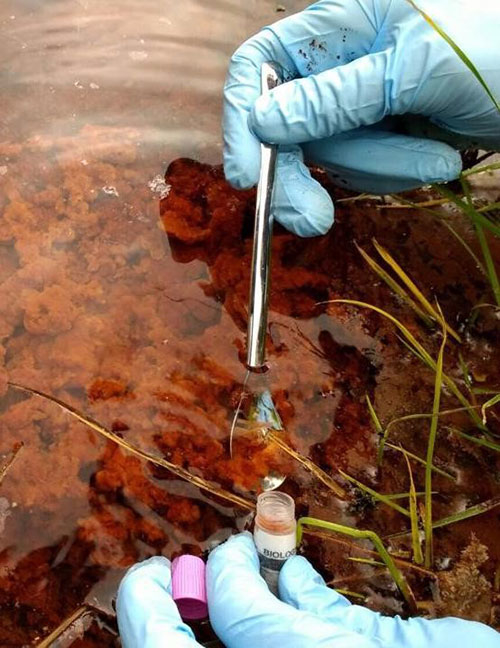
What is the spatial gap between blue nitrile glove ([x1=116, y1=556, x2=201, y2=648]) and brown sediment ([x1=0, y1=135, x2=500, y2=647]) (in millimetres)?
92

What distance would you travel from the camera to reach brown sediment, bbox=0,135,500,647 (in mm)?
1222

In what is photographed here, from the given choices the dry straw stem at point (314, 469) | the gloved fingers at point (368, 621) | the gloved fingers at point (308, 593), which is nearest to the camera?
the gloved fingers at point (368, 621)

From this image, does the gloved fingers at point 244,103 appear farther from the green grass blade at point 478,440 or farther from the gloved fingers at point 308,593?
the gloved fingers at point 308,593

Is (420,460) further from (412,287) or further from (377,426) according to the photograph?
(412,287)

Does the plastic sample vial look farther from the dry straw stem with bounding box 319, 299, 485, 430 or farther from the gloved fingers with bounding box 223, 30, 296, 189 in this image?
the gloved fingers with bounding box 223, 30, 296, 189

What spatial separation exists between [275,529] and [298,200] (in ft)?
2.53

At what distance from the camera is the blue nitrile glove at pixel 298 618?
100cm

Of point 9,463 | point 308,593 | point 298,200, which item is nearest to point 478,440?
point 308,593

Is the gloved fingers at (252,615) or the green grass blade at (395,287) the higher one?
the green grass blade at (395,287)

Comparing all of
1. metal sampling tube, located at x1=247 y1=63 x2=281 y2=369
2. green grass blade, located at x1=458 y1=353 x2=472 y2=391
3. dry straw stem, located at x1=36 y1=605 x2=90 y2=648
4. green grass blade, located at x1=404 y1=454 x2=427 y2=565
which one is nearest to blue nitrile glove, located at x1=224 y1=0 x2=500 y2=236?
metal sampling tube, located at x1=247 y1=63 x2=281 y2=369

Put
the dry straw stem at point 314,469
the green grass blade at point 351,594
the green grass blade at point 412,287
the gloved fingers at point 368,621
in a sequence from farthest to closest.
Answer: the green grass blade at point 412,287 → the dry straw stem at point 314,469 → the green grass blade at point 351,594 → the gloved fingers at point 368,621

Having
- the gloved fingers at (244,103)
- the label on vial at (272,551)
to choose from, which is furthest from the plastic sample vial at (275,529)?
the gloved fingers at (244,103)

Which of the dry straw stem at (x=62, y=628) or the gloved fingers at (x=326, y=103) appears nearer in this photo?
the dry straw stem at (x=62, y=628)

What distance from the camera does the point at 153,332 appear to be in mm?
1437
